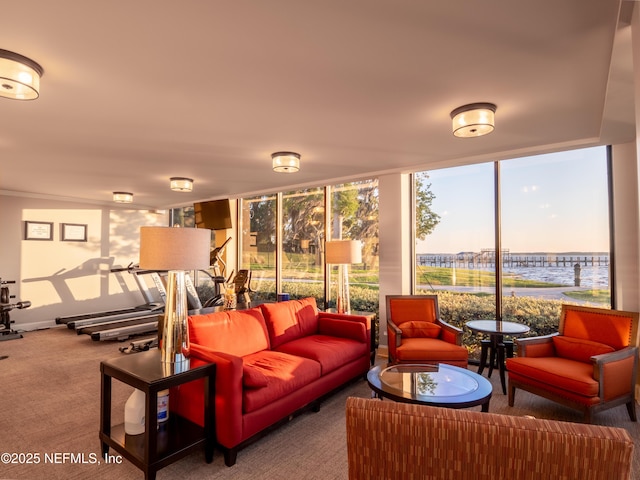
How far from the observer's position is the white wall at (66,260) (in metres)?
6.36

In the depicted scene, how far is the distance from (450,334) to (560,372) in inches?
41.9

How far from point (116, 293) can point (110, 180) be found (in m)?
3.31

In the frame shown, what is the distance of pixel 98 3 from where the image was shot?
1.61m

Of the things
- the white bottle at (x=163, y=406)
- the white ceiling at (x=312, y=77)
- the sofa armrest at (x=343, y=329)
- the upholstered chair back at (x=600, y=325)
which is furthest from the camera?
the sofa armrest at (x=343, y=329)

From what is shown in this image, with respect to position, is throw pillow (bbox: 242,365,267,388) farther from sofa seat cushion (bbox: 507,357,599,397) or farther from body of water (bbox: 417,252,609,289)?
body of water (bbox: 417,252,609,289)

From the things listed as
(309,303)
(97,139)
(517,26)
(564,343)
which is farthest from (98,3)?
(564,343)

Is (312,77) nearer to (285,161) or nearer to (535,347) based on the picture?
(285,161)

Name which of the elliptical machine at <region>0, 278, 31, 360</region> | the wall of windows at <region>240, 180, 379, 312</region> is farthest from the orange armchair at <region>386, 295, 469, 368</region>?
the elliptical machine at <region>0, 278, 31, 360</region>

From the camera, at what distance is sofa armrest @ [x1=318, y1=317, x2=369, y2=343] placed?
3842mm

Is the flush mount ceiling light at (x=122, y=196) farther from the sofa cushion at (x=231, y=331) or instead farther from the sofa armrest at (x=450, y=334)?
the sofa armrest at (x=450, y=334)

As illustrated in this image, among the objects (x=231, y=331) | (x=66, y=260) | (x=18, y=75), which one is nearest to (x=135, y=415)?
(x=231, y=331)

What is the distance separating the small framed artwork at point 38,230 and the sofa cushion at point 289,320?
18.2 feet

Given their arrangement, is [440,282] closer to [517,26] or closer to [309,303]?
[309,303]

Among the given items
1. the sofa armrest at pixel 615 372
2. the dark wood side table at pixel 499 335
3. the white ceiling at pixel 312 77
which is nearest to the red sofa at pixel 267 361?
the dark wood side table at pixel 499 335
